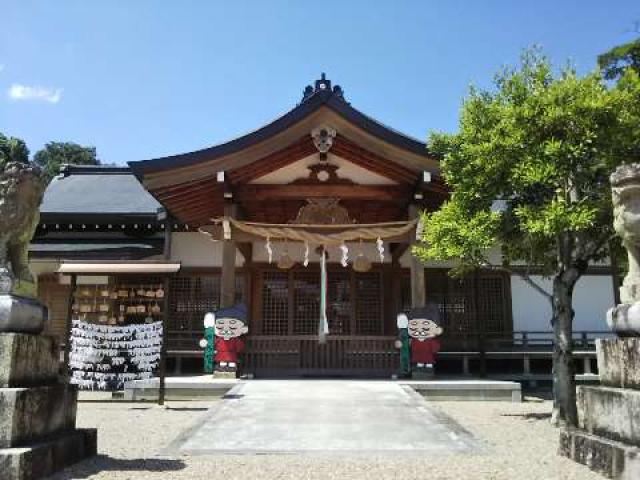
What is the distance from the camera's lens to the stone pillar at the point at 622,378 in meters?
4.83

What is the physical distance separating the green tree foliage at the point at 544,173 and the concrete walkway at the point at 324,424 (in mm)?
2534

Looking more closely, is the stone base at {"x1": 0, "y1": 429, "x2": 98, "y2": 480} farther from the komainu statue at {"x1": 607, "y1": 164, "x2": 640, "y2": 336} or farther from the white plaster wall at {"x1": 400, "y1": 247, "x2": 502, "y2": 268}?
the white plaster wall at {"x1": 400, "y1": 247, "x2": 502, "y2": 268}

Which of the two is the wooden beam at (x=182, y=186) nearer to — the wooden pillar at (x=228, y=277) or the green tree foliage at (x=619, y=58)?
the wooden pillar at (x=228, y=277)

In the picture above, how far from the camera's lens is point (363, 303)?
14906mm

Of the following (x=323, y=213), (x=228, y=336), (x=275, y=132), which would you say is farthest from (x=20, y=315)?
(x=323, y=213)

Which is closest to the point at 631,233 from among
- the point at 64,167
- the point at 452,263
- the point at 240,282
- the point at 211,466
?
the point at 211,466

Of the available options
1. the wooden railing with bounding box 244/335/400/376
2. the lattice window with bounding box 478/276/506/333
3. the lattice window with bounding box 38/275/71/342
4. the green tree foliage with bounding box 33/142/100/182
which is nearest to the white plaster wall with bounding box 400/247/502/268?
the lattice window with bounding box 478/276/506/333

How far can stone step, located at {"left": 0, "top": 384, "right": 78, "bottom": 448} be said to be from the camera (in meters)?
4.79

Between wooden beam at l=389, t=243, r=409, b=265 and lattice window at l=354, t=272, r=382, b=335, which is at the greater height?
wooden beam at l=389, t=243, r=409, b=265

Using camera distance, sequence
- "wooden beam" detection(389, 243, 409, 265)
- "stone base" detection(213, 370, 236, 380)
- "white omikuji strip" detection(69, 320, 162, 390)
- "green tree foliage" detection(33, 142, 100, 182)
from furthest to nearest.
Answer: "green tree foliage" detection(33, 142, 100, 182) → "wooden beam" detection(389, 243, 409, 265) → "stone base" detection(213, 370, 236, 380) → "white omikuji strip" detection(69, 320, 162, 390)

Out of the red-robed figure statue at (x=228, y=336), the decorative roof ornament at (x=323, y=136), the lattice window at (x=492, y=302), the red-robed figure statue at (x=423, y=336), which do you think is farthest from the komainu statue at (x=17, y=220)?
the lattice window at (x=492, y=302)

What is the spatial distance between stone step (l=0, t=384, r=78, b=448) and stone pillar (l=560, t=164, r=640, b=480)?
5.26 m

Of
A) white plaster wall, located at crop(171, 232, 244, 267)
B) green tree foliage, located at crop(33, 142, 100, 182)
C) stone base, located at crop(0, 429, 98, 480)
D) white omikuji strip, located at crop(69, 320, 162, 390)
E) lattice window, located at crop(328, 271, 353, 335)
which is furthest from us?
green tree foliage, located at crop(33, 142, 100, 182)

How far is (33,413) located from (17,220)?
1889 mm
